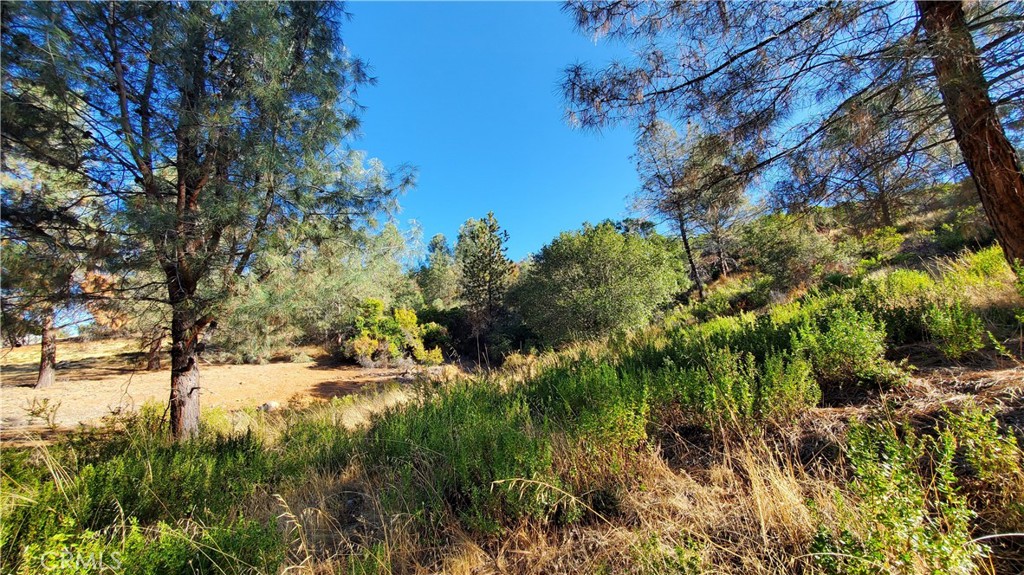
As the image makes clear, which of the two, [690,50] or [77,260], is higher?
[690,50]

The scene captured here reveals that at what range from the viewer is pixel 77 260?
3.14m

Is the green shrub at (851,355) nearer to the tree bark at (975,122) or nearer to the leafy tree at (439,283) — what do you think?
the tree bark at (975,122)

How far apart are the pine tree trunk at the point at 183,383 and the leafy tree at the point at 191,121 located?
14mm

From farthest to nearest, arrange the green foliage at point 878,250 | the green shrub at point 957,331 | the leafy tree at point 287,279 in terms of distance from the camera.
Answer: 1. the green foliage at point 878,250
2. the leafy tree at point 287,279
3. the green shrub at point 957,331

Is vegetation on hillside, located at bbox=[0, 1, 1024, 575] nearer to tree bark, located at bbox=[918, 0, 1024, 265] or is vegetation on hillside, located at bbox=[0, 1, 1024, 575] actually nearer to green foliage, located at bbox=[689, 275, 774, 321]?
tree bark, located at bbox=[918, 0, 1024, 265]

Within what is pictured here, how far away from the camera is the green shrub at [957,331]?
8.29ft

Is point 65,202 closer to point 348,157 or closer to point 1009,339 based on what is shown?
point 348,157

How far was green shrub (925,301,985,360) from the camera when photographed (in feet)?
8.29

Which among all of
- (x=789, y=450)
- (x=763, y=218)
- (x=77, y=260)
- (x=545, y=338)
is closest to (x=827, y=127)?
(x=763, y=218)

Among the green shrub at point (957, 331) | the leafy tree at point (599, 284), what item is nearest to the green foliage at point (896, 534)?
the green shrub at point (957, 331)

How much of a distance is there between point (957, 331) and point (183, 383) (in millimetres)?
7589

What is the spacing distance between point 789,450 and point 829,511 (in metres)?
0.64

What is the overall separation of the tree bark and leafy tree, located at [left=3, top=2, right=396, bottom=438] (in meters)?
5.35

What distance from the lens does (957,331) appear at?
8.51 feet
